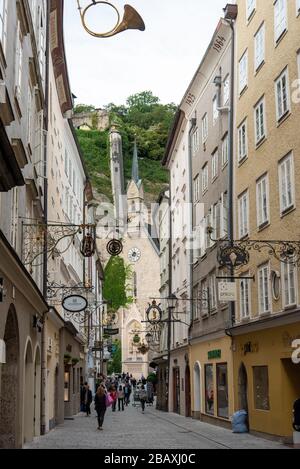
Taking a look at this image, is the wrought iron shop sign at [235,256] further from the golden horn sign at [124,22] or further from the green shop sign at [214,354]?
the golden horn sign at [124,22]

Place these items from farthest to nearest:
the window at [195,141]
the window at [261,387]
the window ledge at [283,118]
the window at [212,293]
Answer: the window at [195,141], the window at [212,293], the window at [261,387], the window ledge at [283,118]

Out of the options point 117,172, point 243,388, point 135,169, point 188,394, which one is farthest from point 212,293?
point 135,169

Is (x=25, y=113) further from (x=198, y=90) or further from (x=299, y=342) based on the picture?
(x=198, y=90)

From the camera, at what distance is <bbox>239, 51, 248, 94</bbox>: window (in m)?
24.9

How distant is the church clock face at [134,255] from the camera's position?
10719 centimetres

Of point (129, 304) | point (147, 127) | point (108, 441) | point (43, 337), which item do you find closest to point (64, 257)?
point (43, 337)

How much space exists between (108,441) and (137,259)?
8663 cm

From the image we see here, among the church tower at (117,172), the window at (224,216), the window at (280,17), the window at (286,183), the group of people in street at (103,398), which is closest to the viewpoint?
the window at (286,183)

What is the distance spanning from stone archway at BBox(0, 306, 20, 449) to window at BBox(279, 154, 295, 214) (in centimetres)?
845

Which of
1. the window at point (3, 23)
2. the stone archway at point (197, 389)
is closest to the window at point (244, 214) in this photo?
the stone archway at point (197, 389)

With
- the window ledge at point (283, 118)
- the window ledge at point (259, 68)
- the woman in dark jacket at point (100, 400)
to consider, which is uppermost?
the window ledge at point (259, 68)

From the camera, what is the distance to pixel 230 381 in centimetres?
2533

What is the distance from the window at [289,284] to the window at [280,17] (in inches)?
278

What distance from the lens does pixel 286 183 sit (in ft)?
65.4
